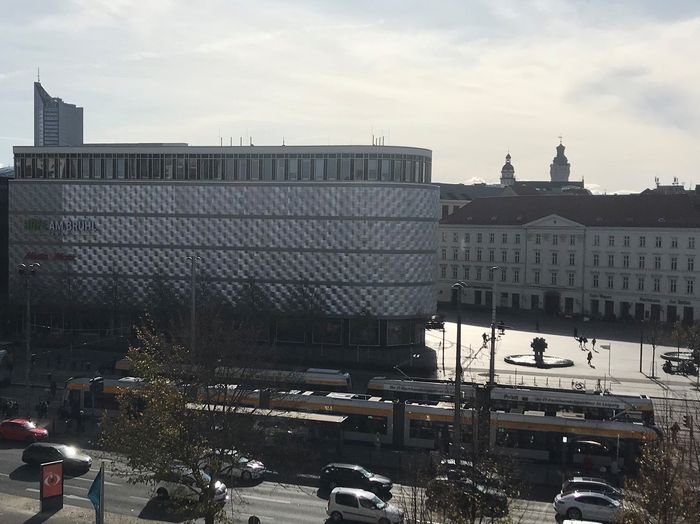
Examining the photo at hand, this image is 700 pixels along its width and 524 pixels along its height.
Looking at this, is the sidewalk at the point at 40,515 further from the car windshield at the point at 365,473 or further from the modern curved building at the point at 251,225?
the modern curved building at the point at 251,225

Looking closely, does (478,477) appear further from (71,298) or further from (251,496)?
(71,298)

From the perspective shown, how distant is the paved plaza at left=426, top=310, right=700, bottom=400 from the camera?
5591cm

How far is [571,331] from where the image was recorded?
274 feet

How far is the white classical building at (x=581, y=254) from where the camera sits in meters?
86.7

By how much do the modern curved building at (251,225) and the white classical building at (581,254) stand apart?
23113 mm

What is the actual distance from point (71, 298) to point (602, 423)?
52487mm

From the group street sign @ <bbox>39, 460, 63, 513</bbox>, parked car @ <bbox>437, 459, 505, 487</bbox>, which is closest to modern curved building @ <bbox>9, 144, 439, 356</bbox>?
street sign @ <bbox>39, 460, 63, 513</bbox>

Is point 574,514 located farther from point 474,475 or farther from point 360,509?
point 474,475

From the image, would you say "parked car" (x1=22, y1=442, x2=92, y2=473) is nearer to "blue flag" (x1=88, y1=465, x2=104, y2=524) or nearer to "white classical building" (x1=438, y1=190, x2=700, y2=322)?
"blue flag" (x1=88, y1=465, x2=104, y2=524)

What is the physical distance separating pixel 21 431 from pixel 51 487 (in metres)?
12.4

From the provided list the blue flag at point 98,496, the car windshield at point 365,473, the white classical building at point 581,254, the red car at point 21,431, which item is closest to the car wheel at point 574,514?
the car windshield at point 365,473

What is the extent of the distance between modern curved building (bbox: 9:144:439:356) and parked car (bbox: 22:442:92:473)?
33.9 m

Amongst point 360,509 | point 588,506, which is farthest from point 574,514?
point 360,509

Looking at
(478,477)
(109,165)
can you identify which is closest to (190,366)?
(478,477)
